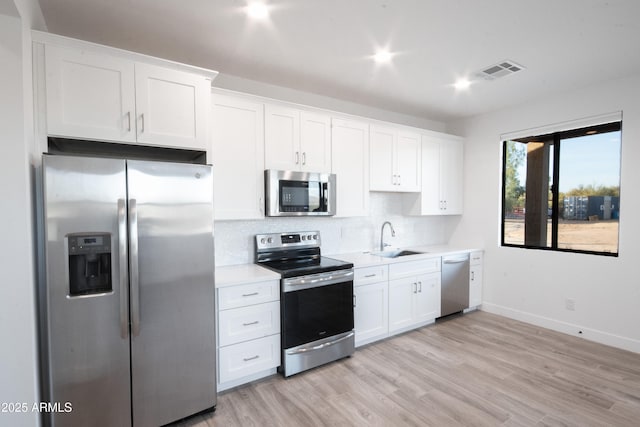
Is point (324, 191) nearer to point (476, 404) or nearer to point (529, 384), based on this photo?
point (476, 404)

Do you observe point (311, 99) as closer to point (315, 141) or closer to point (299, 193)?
point (315, 141)

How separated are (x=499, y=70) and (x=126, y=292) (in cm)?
355

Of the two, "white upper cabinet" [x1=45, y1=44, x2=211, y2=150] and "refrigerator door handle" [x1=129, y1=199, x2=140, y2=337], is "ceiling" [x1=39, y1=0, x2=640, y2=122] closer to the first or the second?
"white upper cabinet" [x1=45, y1=44, x2=211, y2=150]

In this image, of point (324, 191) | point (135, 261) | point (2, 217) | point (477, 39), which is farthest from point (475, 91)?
point (2, 217)

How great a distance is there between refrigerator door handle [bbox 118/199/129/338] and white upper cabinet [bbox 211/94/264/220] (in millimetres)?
830

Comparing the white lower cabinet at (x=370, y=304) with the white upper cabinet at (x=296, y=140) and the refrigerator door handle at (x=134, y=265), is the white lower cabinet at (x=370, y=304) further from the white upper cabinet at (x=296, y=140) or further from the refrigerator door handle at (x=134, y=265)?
the refrigerator door handle at (x=134, y=265)

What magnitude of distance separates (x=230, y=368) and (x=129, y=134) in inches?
72.8

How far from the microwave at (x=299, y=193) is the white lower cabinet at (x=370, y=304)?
755 mm

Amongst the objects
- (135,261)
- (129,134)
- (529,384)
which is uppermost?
(129,134)

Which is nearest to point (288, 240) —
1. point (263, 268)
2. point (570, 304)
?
point (263, 268)

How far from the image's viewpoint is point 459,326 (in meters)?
3.79

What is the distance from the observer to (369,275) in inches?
127

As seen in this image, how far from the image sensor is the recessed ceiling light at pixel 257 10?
1979 millimetres

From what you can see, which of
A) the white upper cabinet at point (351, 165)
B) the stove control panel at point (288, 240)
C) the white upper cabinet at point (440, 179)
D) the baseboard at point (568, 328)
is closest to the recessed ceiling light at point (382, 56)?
the white upper cabinet at point (351, 165)
